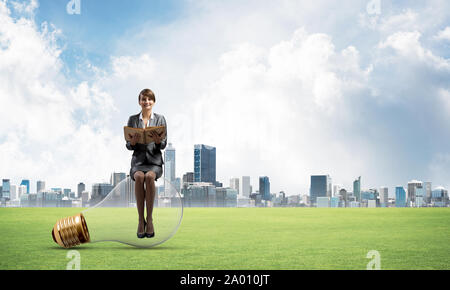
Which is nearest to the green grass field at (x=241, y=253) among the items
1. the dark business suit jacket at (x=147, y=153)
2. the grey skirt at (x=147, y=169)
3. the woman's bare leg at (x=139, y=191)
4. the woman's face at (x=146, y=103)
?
the woman's bare leg at (x=139, y=191)

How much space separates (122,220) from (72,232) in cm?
122

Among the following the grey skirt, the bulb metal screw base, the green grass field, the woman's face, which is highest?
the woman's face

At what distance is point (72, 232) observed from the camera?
986cm

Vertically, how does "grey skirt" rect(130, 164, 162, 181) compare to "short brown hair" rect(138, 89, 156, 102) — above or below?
below

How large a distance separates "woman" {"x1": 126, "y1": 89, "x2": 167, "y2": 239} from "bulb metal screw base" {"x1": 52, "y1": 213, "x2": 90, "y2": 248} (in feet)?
4.34

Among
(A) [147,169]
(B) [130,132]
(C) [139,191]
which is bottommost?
(C) [139,191]

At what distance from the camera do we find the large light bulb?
9.70 m

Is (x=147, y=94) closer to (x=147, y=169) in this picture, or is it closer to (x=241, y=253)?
(x=147, y=169)

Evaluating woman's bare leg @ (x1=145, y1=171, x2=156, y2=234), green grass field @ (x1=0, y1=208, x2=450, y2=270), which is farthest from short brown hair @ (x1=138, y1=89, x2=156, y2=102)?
green grass field @ (x1=0, y1=208, x2=450, y2=270)

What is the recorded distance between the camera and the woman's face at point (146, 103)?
9.56m

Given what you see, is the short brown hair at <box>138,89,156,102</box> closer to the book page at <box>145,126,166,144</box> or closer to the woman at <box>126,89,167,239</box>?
the woman at <box>126,89,167,239</box>

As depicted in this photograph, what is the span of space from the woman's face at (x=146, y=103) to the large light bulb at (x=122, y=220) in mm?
1730

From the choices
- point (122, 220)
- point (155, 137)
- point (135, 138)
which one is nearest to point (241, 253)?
point (122, 220)
